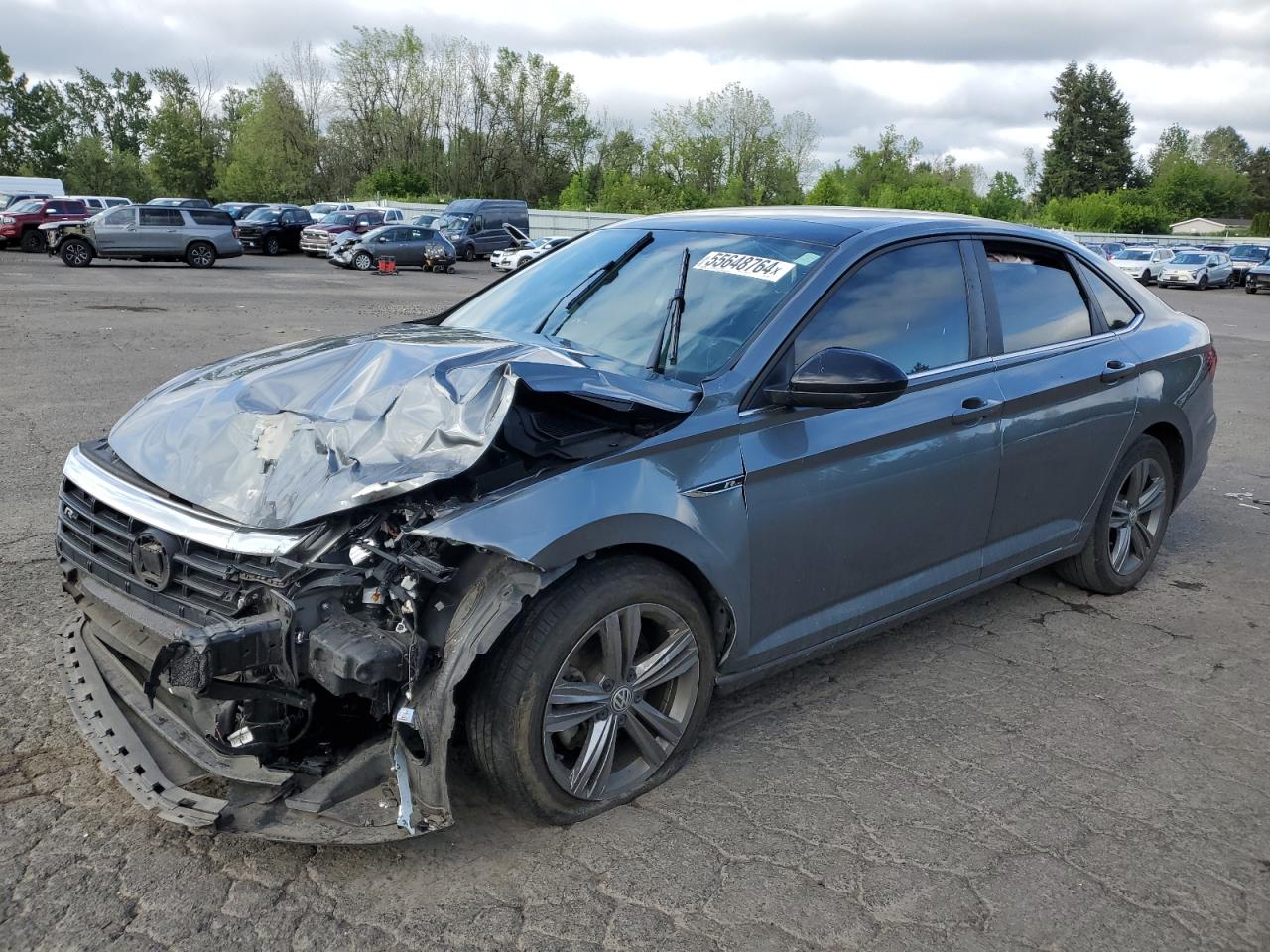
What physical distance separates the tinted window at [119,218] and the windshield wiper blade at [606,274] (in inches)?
1108

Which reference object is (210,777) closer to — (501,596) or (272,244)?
(501,596)

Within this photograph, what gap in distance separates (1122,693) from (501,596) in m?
2.75

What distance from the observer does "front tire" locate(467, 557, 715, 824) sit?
289 centimetres

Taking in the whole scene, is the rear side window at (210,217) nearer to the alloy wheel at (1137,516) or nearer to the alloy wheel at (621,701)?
the alloy wheel at (1137,516)

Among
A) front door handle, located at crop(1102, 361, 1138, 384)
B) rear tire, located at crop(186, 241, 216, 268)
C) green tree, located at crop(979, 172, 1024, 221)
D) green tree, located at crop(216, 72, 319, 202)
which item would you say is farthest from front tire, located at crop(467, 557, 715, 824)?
green tree, located at crop(216, 72, 319, 202)

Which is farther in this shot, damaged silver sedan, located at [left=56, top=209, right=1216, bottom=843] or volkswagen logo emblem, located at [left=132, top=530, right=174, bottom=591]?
volkswagen logo emblem, located at [left=132, top=530, right=174, bottom=591]

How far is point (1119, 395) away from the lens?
4.82m

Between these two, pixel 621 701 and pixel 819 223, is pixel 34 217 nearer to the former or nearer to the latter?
pixel 819 223

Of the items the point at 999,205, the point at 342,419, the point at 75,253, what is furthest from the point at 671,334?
the point at 999,205

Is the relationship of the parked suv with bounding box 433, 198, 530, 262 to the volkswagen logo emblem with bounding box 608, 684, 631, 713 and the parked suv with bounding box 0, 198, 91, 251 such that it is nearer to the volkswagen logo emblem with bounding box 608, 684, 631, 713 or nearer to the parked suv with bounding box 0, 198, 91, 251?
the parked suv with bounding box 0, 198, 91, 251

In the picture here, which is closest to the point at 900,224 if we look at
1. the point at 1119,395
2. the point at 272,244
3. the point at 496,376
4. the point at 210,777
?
the point at 1119,395

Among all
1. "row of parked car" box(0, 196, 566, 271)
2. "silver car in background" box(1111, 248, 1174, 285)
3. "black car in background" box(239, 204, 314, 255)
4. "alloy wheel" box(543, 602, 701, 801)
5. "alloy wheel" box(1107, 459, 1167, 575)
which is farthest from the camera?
"silver car in background" box(1111, 248, 1174, 285)

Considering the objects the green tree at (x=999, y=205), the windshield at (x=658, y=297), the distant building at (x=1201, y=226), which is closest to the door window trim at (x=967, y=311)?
the windshield at (x=658, y=297)

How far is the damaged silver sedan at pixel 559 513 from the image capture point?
277 centimetres
